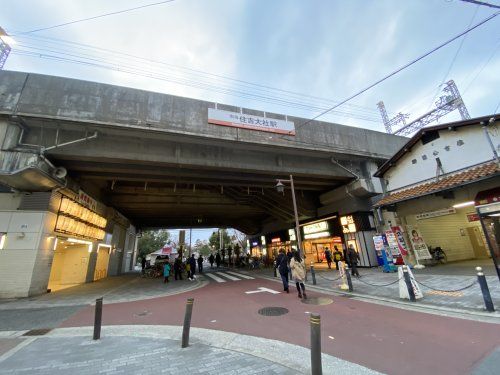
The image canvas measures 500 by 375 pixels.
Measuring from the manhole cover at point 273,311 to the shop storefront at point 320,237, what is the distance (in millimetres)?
14689

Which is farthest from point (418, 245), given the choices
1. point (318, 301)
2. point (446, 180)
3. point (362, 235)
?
point (318, 301)

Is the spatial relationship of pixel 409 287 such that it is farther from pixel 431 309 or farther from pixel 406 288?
pixel 431 309

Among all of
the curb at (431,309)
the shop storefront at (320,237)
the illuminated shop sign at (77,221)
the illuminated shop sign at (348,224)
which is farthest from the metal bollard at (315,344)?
the shop storefront at (320,237)

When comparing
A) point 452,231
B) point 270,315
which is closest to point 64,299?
point 270,315

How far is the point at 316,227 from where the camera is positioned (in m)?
23.6

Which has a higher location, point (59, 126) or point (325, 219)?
point (59, 126)

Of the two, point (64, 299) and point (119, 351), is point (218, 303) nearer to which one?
point (119, 351)

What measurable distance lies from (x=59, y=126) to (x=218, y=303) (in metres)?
11.1

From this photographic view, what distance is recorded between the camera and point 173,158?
1299cm

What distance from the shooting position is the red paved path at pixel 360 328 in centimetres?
404

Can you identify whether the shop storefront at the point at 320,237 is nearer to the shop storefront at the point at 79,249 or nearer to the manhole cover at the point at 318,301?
the manhole cover at the point at 318,301

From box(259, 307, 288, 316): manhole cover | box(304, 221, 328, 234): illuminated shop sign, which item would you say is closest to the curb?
box(259, 307, 288, 316): manhole cover

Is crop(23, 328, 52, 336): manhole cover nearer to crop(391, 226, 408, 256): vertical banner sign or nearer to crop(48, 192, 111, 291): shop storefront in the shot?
crop(48, 192, 111, 291): shop storefront

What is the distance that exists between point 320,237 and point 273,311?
1678 centimetres
